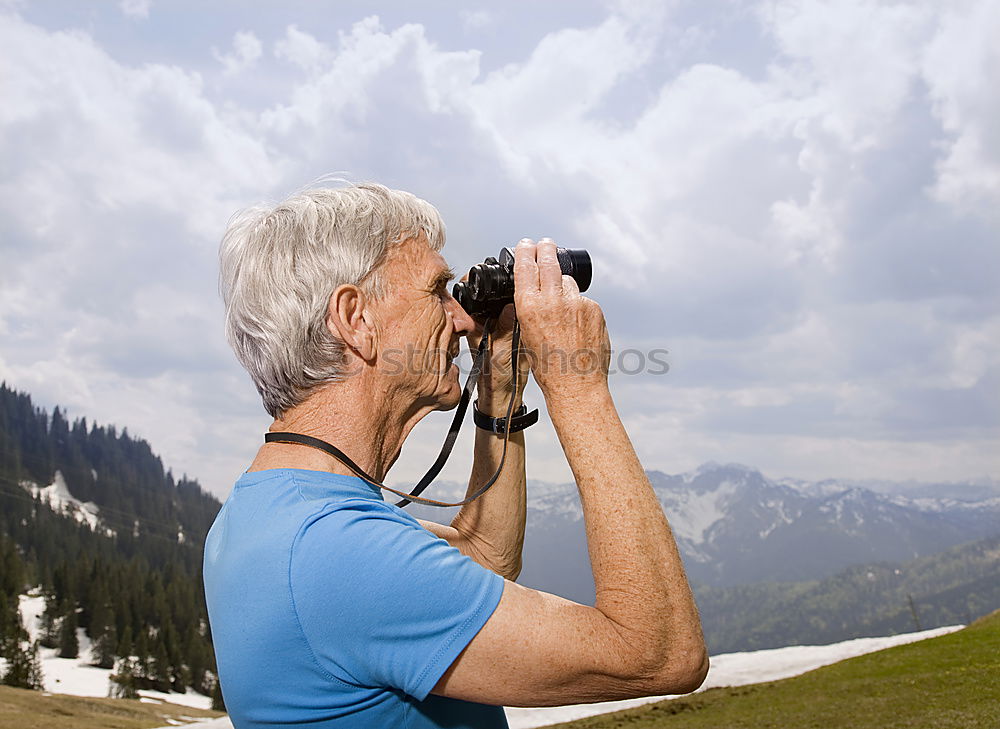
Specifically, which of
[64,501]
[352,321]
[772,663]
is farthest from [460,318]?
[64,501]

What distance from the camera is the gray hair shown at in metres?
1.58

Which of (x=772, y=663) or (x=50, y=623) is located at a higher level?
(x=50, y=623)

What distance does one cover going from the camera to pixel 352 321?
159 centimetres

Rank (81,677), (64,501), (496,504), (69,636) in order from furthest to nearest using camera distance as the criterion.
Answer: (64,501)
(69,636)
(81,677)
(496,504)

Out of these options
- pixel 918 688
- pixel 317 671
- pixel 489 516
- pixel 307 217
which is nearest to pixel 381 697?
pixel 317 671

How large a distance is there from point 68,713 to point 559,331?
39761mm

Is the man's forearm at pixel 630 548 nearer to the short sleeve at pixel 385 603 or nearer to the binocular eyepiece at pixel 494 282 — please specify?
the short sleeve at pixel 385 603

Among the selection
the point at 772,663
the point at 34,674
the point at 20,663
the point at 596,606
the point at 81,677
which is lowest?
the point at 81,677

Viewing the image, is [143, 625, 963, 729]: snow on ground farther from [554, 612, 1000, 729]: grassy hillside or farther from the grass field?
[554, 612, 1000, 729]: grassy hillside

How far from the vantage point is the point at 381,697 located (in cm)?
136

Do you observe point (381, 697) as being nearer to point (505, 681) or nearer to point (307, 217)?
point (505, 681)

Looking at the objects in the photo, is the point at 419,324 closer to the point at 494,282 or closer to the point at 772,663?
the point at 494,282

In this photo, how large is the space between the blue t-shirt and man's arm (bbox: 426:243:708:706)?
61mm

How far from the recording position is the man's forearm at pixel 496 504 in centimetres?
209
